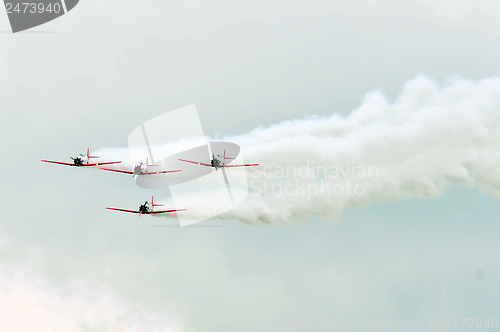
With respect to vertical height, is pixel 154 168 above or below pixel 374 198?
above

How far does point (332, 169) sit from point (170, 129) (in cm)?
2392

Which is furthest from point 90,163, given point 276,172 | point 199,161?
point 276,172

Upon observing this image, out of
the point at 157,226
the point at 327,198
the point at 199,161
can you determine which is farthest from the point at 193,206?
the point at 157,226

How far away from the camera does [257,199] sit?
5256 inches

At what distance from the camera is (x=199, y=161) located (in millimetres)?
132250

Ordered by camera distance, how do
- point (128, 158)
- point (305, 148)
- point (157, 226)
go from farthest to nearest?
point (157, 226), point (128, 158), point (305, 148)

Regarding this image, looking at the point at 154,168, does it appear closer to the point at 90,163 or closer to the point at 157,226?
the point at 90,163

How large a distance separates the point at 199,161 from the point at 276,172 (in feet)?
35.2

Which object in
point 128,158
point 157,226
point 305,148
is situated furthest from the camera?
point 157,226

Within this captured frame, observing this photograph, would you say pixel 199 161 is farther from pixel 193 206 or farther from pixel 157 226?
pixel 157 226

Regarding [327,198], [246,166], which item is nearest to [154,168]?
[246,166]

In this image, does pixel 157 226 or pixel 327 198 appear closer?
pixel 327 198

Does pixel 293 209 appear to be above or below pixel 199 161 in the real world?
below

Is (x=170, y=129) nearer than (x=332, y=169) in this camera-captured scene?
No
